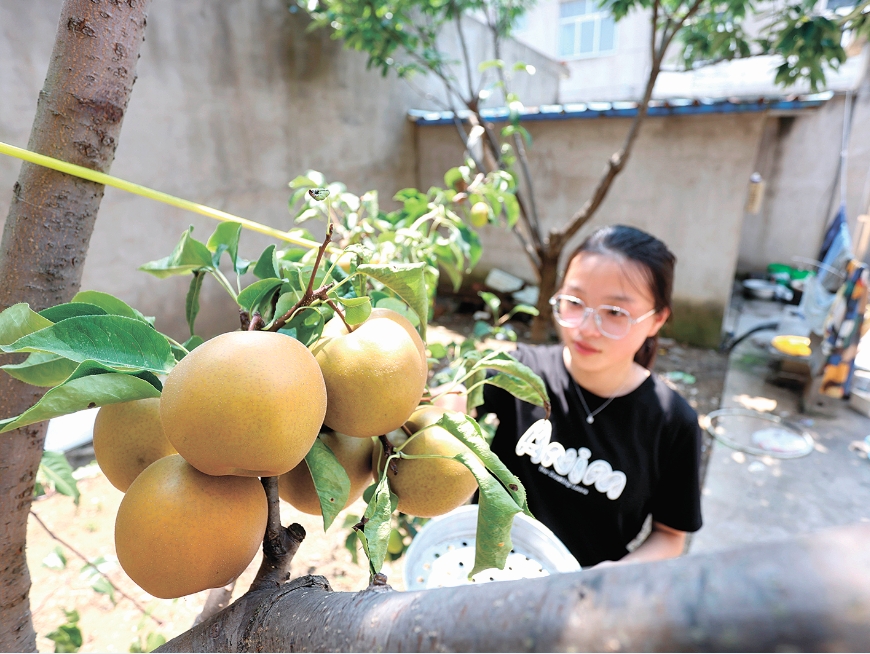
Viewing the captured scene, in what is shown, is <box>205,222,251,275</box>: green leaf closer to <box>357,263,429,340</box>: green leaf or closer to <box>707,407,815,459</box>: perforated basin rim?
<box>357,263,429,340</box>: green leaf

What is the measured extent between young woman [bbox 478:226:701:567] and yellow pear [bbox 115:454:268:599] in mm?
820

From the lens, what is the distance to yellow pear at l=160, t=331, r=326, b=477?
1.38 ft

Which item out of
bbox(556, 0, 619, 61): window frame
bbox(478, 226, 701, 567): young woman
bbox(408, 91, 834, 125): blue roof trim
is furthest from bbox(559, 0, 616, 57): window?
Result: bbox(478, 226, 701, 567): young woman

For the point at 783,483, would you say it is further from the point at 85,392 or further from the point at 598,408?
the point at 85,392

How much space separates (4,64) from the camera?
9.15 ft

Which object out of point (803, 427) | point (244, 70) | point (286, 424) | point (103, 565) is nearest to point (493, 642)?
point (286, 424)

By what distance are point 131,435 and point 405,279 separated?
1.10 feet

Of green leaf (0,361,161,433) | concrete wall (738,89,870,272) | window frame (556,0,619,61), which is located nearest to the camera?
green leaf (0,361,161,433)

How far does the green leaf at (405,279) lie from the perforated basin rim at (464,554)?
18.2 inches

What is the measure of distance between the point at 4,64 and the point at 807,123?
830 cm

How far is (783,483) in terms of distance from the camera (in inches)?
119

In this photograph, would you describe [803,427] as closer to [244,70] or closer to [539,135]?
[539,135]

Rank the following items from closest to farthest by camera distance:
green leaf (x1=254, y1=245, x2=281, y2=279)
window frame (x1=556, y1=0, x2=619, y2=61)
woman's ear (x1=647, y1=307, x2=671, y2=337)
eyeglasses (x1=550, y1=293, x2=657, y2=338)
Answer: green leaf (x1=254, y1=245, x2=281, y2=279)
eyeglasses (x1=550, y1=293, x2=657, y2=338)
woman's ear (x1=647, y1=307, x2=671, y2=337)
window frame (x1=556, y1=0, x2=619, y2=61)

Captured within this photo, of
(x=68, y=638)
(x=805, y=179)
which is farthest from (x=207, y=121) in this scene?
(x=805, y=179)
